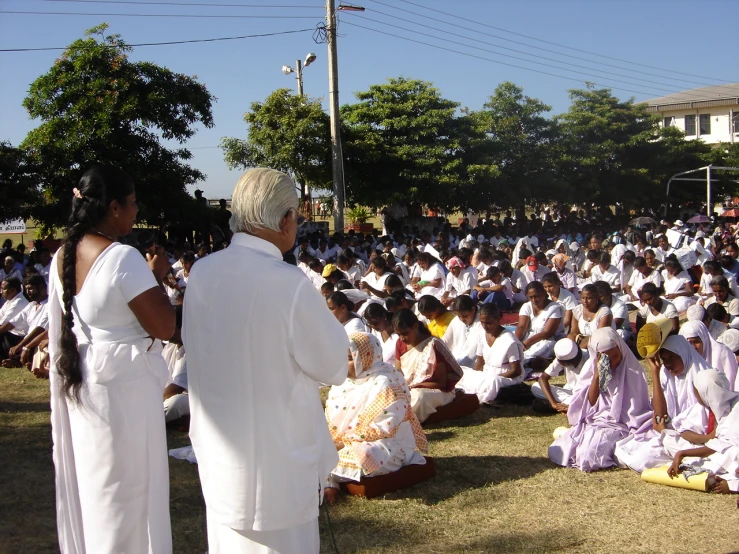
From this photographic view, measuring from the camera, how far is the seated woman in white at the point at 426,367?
607 cm

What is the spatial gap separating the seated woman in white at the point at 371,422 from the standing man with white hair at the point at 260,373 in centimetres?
233

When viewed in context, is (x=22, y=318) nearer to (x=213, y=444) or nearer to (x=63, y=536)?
(x=63, y=536)

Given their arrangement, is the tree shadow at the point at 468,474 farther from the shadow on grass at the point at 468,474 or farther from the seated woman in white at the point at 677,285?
the seated woman in white at the point at 677,285

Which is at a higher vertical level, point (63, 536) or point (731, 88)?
point (731, 88)

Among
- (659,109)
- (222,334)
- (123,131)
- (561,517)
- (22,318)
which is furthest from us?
(659,109)

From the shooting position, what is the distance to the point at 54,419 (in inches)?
113

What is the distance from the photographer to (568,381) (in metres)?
6.79

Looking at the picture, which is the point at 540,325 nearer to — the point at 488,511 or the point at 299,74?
the point at 488,511

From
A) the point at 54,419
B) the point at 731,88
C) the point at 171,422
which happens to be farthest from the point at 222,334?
the point at 731,88

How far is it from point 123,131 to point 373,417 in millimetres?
12751

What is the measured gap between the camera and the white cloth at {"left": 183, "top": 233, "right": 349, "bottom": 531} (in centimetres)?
216

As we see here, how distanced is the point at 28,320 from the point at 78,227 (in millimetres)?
6763

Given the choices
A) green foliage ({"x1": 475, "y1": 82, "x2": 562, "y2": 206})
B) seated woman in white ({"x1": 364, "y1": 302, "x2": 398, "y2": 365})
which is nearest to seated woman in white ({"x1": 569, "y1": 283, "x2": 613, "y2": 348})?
seated woman in white ({"x1": 364, "y1": 302, "x2": 398, "y2": 365})

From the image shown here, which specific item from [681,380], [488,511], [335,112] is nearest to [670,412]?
[681,380]
